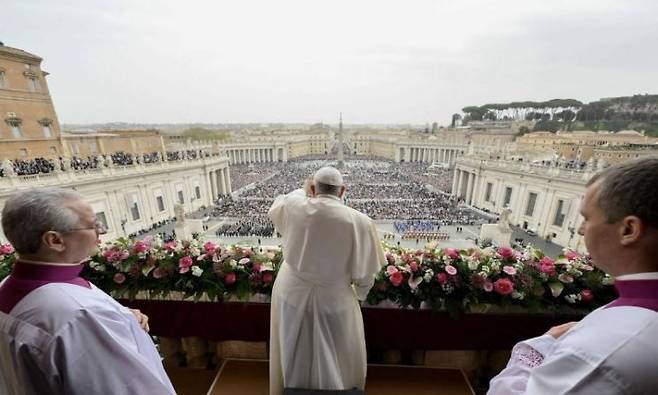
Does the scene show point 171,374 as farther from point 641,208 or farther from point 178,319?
point 641,208

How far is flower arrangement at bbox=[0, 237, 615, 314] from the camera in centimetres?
236

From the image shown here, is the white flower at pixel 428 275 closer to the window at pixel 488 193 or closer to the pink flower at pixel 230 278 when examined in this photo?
the pink flower at pixel 230 278

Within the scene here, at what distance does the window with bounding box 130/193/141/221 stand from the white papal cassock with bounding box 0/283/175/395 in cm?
1811

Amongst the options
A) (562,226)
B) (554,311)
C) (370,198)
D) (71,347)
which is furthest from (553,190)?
(71,347)

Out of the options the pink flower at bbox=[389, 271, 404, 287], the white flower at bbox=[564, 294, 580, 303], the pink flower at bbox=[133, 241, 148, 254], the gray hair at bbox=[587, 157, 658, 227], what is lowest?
the white flower at bbox=[564, 294, 580, 303]

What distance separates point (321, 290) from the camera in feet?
6.56

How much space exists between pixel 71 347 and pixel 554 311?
10.7 ft

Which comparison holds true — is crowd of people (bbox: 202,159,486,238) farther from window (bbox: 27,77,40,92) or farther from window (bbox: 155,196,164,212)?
window (bbox: 27,77,40,92)

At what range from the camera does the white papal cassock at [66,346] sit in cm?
102

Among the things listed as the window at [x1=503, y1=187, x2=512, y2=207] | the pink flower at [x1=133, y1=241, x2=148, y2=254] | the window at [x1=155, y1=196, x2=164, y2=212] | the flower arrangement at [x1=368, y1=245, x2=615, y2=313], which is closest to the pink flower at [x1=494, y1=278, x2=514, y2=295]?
the flower arrangement at [x1=368, y1=245, x2=615, y2=313]

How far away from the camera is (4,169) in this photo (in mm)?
10875

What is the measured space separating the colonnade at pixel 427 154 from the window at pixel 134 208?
47.9m

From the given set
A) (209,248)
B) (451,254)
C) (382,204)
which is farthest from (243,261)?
(382,204)

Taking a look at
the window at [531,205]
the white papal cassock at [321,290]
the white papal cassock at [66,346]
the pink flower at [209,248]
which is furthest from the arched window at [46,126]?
the window at [531,205]
